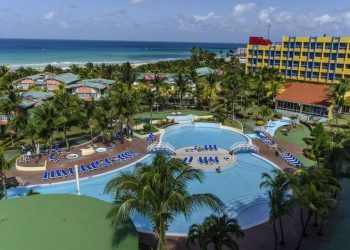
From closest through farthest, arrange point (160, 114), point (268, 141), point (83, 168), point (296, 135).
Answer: point (83, 168) → point (268, 141) → point (296, 135) → point (160, 114)

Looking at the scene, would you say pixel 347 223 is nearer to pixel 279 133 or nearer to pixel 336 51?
pixel 279 133

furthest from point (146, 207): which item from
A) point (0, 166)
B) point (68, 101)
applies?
point (68, 101)

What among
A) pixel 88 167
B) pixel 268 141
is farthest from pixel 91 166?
pixel 268 141

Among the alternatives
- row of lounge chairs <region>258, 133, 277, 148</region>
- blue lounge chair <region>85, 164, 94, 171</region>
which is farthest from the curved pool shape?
row of lounge chairs <region>258, 133, 277, 148</region>

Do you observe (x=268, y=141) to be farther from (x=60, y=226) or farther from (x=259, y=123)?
(x=60, y=226)

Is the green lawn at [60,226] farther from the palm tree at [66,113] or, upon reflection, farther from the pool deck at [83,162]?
the palm tree at [66,113]

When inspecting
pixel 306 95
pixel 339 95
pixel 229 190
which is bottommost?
pixel 229 190
